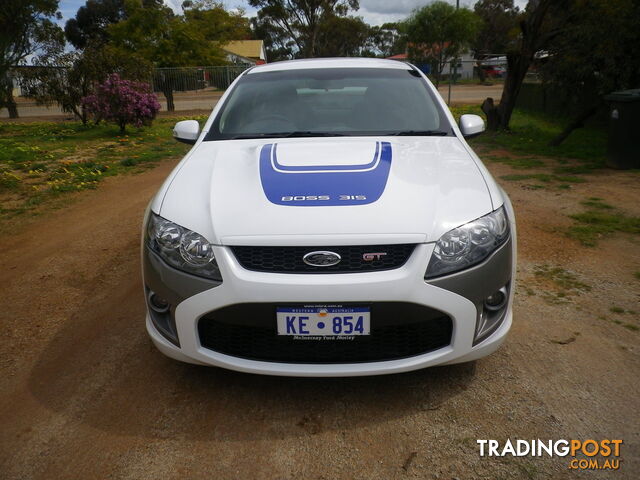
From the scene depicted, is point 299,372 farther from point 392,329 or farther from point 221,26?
point 221,26

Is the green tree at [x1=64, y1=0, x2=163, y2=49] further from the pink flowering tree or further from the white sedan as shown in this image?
the white sedan

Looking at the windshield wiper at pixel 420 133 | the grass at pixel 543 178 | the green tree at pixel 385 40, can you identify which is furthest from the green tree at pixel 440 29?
the windshield wiper at pixel 420 133

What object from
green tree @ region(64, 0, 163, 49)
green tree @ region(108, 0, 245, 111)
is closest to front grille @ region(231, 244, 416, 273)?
green tree @ region(108, 0, 245, 111)

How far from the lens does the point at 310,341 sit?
2.23 metres

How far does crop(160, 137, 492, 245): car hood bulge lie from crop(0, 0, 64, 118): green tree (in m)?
13.3

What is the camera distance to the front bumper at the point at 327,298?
6.93 feet

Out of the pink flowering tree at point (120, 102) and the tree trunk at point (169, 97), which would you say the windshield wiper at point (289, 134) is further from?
the tree trunk at point (169, 97)

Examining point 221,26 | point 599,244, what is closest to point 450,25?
point 221,26

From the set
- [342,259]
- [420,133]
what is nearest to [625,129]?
[420,133]

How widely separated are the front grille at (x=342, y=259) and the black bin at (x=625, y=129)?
6.37 m

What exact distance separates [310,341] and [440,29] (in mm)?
42952

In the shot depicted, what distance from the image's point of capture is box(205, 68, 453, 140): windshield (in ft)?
11.0

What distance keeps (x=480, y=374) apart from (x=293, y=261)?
1.20 m

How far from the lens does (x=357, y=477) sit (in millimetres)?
2025
